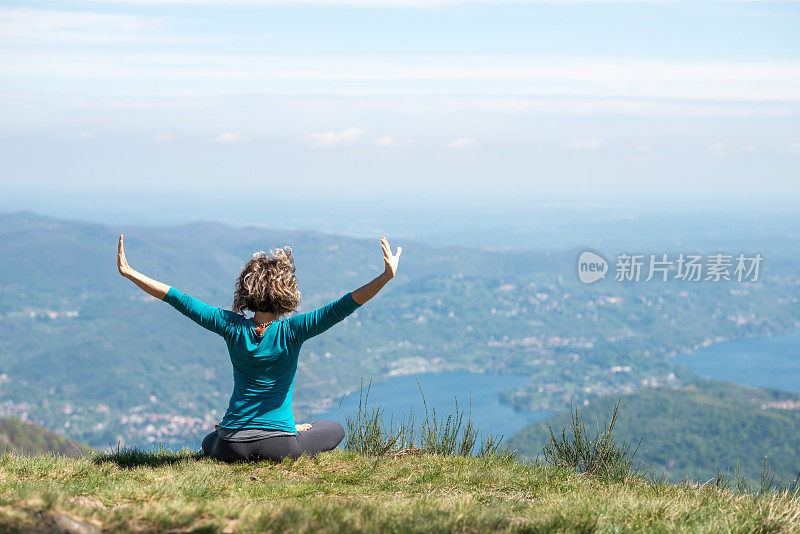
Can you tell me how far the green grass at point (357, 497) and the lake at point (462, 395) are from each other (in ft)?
334

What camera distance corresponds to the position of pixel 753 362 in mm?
171875

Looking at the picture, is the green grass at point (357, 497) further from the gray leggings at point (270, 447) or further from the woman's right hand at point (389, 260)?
the woman's right hand at point (389, 260)

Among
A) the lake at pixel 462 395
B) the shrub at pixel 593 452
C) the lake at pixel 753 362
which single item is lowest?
the lake at pixel 462 395

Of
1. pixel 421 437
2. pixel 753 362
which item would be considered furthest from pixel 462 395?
pixel 421 437

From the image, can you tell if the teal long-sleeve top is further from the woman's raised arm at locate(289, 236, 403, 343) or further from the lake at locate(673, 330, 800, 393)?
the lake at locate(673, 330, 800, 393)

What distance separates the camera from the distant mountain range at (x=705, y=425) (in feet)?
289

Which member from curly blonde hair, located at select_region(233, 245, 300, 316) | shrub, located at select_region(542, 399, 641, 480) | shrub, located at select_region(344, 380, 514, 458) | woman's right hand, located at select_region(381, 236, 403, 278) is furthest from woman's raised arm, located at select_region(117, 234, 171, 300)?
shrub, located at select_region(542, 399, 641, 480)

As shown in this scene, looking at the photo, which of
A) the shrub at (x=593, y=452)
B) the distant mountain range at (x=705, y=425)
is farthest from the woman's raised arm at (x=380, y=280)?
the distant mountain range at (x=705, y=425)

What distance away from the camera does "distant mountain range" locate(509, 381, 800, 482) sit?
88.1m

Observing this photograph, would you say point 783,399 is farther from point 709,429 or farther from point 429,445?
point 429,445

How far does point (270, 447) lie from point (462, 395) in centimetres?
14200

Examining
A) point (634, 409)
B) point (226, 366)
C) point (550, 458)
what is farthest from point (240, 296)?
point (226, 366)

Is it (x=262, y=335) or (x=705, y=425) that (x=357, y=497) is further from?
(x=705, y=425)

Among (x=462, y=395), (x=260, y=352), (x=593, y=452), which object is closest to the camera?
(x=260, y=352)
